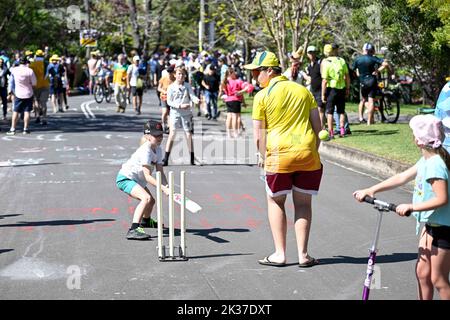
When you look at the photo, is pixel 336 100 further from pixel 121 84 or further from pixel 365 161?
pixel 121 84

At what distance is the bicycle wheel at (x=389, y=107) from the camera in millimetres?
24078

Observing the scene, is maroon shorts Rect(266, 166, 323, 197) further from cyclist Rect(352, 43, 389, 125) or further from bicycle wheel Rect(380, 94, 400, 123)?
bicycle wheel Rect(380, 94, 400, 123)

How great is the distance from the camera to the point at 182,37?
212ft

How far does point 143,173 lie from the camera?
1073 centimetres

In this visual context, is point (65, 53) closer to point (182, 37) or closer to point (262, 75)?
point (182, 37)

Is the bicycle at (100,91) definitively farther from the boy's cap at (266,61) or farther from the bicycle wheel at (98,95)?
the boy's cap at (266,61)

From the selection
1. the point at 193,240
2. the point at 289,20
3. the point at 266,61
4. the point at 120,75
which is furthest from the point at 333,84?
the point at 120,75

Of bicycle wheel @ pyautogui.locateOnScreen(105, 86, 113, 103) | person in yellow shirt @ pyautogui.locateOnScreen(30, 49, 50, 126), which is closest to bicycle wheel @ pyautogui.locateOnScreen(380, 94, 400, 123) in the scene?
person in yellow shirt @ pyautogui.locateOnScreen(30, 49, 50, 126)

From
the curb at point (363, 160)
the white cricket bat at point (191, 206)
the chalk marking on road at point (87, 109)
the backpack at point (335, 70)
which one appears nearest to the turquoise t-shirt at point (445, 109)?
the white cricket bat at point (191, 206)

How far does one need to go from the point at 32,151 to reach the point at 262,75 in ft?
37.8

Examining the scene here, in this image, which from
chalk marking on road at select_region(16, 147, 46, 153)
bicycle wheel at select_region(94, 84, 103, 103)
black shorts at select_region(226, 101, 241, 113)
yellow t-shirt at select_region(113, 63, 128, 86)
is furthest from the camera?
bicycle wheel at select_region(94, 84, 103, 103)

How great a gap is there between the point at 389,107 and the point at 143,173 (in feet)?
48.4

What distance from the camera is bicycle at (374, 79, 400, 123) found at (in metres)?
24.0

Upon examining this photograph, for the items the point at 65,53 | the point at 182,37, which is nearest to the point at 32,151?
the point at 65,53
